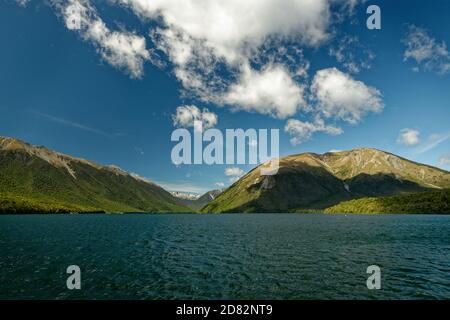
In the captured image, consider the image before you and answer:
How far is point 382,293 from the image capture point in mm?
35344

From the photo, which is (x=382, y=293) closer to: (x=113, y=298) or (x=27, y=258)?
(x=113, y=298)

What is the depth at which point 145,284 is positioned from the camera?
131ft

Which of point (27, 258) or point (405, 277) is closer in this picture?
point (405, 277)
